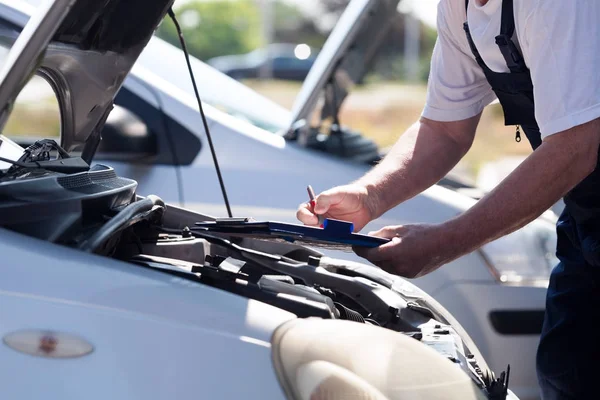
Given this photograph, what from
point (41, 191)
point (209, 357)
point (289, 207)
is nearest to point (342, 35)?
point (289, 207)

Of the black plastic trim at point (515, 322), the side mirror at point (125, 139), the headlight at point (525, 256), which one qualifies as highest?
the side mirror at point (125, 139)

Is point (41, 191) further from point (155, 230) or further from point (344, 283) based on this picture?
point (344, 283)

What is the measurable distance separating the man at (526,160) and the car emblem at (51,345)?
0.67 meters

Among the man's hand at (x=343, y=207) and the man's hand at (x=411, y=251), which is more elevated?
the man's hand at (x=343, y=207)

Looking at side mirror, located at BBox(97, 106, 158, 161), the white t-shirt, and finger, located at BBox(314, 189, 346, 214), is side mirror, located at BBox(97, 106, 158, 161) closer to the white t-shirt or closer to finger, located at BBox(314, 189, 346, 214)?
finger, located at BBox(314, 189, 346, 214)

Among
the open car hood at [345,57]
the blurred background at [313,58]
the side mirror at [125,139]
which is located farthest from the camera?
the blurred background at [313,58]

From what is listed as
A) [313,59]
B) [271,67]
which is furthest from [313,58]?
[271,67]

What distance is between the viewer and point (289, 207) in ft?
12.4

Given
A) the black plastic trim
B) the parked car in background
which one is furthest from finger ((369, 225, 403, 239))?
the parked car in background

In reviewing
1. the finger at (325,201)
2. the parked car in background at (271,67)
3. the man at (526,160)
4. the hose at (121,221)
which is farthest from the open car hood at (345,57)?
the parked car in background at (271,67)

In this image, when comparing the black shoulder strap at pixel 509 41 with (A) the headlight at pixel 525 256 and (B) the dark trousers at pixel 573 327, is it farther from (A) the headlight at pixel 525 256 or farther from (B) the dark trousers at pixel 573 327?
(A) the headlight at pixel 525 256

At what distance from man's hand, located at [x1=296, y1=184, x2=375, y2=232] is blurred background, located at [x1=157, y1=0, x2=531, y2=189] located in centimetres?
821

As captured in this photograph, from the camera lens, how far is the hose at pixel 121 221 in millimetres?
1924

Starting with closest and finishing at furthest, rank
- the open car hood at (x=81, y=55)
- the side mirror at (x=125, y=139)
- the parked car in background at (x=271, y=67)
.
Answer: the open car hood at (x=81, y=55), the side mirror at (x=125, y=139), the parked car in background at (x=271, y=67)
